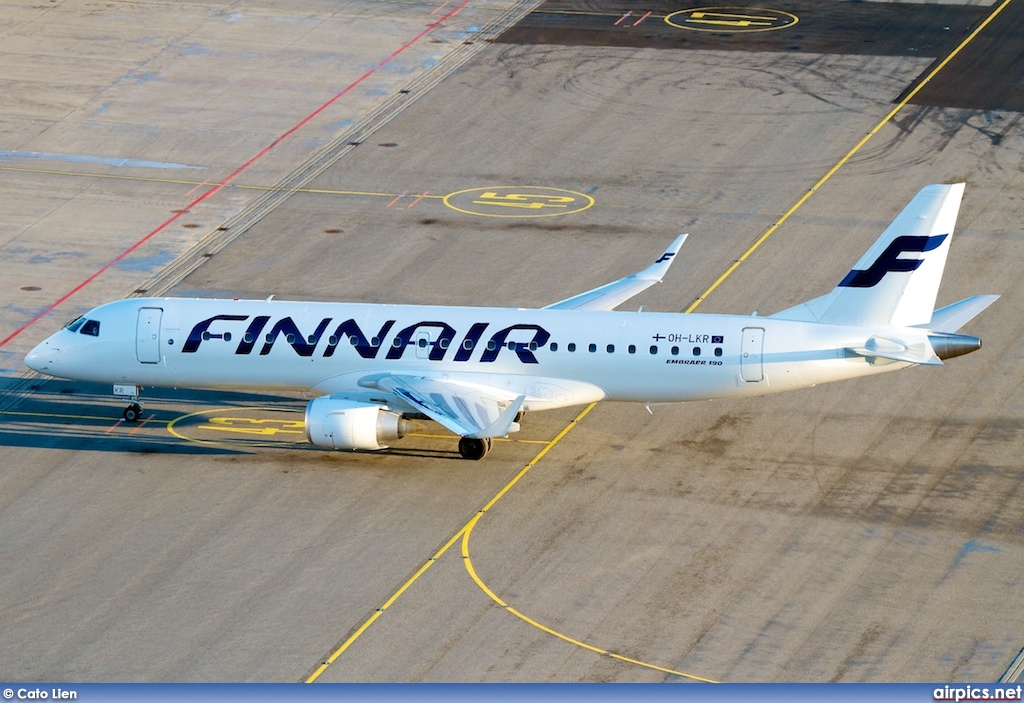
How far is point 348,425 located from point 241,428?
6.15 m

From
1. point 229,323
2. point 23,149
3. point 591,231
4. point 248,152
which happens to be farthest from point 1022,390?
point 23,149

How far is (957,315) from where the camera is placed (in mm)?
47875

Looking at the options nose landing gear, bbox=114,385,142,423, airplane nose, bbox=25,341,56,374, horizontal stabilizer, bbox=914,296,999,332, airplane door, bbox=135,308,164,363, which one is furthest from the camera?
nose landing gear, bbox=114,385,142,423

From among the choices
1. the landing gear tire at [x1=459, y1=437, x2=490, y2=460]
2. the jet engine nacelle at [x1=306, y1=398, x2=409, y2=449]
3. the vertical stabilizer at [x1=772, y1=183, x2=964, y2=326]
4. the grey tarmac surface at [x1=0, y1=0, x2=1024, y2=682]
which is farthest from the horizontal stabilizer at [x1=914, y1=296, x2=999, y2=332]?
the jet engine nacelle at [x1=306, y1=398, x2=409, y2=449]

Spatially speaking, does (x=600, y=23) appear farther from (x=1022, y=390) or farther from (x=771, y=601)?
(x=771, y=601)

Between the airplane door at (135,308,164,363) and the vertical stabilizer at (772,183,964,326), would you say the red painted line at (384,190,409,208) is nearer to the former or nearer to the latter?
the airplane door at (135,308,164,363)

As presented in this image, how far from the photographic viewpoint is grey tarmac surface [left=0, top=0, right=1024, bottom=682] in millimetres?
40000

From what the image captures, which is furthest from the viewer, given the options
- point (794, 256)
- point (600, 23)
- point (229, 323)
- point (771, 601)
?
point (600, 23)

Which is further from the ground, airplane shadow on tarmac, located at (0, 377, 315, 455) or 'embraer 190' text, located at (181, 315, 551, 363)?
'embraer 190' text, located at (181, 315, 551, 363)

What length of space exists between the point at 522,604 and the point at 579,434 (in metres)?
10.6

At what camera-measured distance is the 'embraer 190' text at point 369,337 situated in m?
49.7

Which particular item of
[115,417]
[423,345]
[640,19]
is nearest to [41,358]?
[115,417]

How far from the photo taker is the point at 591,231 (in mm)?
67375

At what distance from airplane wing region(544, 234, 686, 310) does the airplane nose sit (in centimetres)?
1616
